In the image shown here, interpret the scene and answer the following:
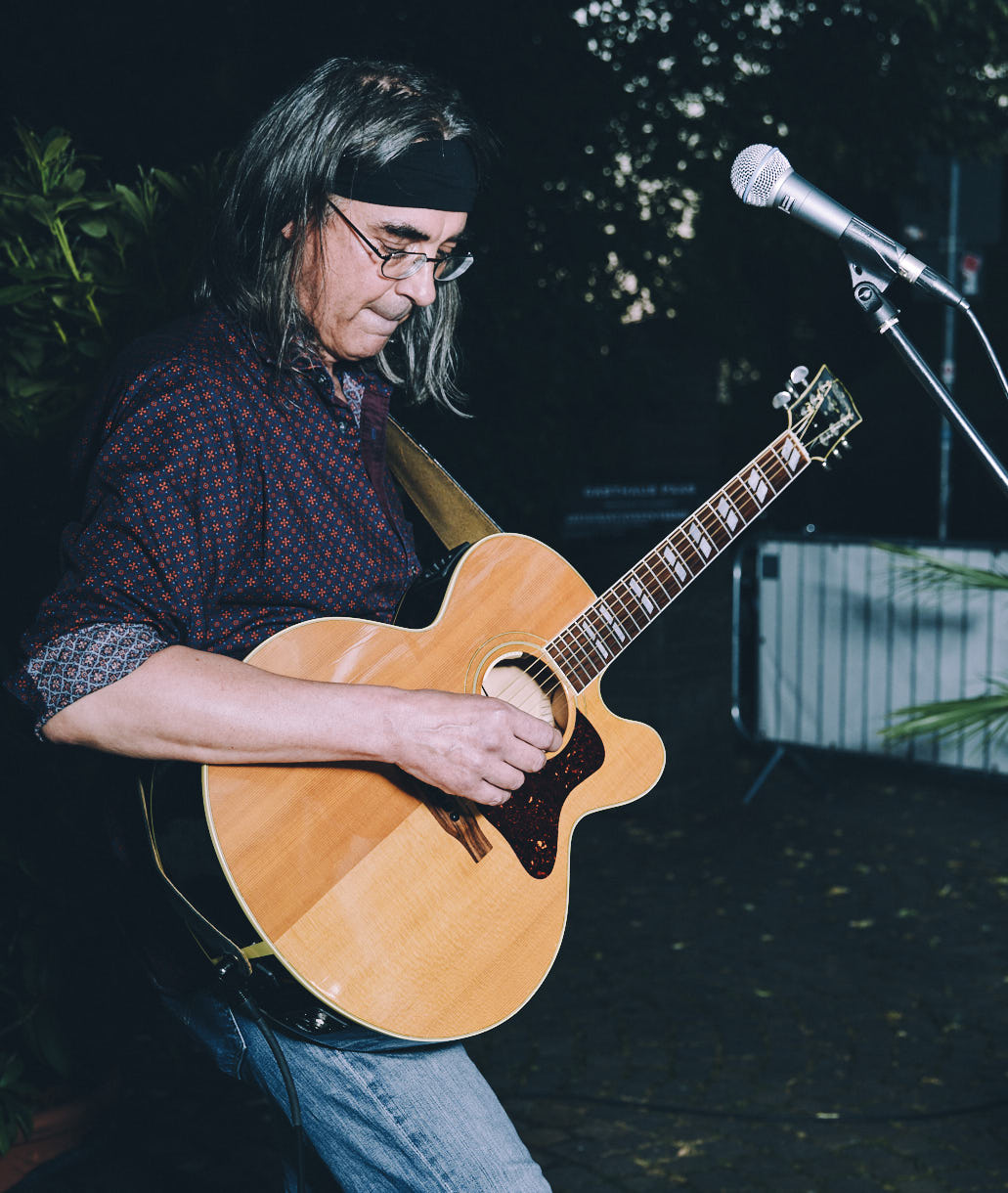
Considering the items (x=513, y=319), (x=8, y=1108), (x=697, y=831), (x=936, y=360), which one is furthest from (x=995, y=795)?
(x=936, y=360)

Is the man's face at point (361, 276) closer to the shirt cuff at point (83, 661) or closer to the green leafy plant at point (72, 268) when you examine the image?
the shirt cuff at point (83, 661)

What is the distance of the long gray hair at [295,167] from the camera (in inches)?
66.7

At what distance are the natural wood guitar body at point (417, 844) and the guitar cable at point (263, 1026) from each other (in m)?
0.08

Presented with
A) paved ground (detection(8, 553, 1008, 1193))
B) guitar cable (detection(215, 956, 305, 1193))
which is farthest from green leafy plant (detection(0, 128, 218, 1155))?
guitar cable (detection(215, 956, 305, 1193))

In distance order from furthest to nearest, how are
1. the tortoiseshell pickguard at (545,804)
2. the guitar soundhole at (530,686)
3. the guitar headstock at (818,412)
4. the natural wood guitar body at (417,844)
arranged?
the guitar headstock at (818,412) < the guitar soundhole at (530,686) < the tortoiseshell pickguard at (545,804) < the natural wood guitar body at (417,844)

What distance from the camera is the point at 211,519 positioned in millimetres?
1511

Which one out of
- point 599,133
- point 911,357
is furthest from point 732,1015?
point 599,133

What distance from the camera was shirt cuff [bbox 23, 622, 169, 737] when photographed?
1404mm

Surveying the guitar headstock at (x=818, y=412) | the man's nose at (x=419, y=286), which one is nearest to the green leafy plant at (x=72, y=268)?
the man's nose at (x=419, y=286)

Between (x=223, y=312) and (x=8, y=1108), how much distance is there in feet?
7.10

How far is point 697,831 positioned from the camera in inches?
247

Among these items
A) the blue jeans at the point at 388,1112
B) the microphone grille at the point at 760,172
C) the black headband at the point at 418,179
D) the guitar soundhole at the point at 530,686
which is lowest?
the blue jeans at the point at 388,1112

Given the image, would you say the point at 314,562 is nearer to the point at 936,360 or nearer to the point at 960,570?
the point at 960,570

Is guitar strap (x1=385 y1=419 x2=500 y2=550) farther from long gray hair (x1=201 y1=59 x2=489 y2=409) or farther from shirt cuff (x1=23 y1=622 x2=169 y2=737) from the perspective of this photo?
shirt cuff (x1=23 y1=622 x2=169 y2=737)
